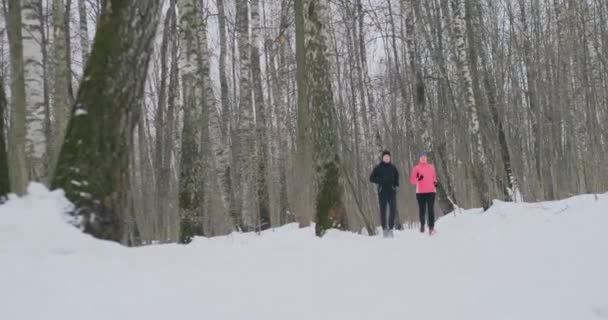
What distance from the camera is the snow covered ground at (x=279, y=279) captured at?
3154mm

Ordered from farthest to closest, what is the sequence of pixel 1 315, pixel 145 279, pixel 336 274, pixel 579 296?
pixel 336 274, pixel 579 296, pixel 145 279, pixel 1 315

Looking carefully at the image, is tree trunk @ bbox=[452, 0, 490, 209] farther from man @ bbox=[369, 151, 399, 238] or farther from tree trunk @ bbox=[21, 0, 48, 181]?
tree trunk @ bbox=[21, 0, 48, 181]

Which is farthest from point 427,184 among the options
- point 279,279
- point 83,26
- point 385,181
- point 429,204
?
point 83,26

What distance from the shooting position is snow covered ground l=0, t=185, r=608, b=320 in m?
3.15

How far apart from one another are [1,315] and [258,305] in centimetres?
157

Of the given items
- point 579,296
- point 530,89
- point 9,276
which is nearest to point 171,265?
point 9,276

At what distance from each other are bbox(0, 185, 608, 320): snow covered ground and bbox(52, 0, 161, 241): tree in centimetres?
22

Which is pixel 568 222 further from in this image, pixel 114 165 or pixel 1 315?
pixel 1 315

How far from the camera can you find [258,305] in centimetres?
365

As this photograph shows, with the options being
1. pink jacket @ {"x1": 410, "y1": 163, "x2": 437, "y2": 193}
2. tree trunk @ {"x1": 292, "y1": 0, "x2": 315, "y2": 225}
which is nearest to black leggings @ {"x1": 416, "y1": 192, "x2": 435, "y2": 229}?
pink jacket @ {"x1": 410, "y1": 163, "x2": 437, "y2": 193}

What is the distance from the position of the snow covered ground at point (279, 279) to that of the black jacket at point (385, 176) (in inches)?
168

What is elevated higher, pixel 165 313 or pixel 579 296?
pixel 165 313

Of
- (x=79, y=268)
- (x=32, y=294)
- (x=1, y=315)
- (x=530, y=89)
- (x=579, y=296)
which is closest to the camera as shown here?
(x=1, y=315)

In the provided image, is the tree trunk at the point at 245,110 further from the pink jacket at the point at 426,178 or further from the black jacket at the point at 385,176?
the pink jacket at the point at 426,178
